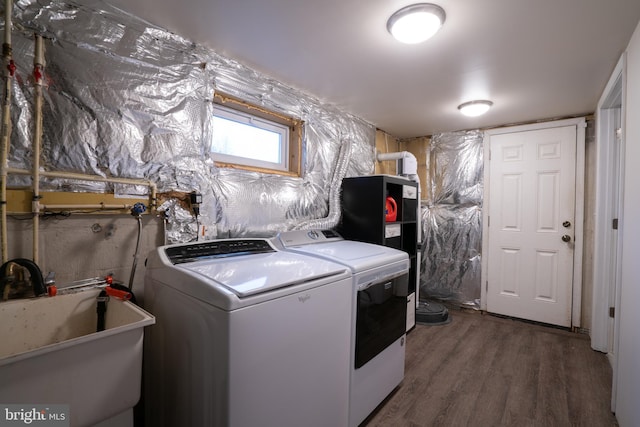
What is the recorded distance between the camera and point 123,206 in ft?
4.48

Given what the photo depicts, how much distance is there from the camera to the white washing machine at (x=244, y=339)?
99cm

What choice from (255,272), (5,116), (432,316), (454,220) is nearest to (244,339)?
(255,272)

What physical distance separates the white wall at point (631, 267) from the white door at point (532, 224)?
1438 millimetres

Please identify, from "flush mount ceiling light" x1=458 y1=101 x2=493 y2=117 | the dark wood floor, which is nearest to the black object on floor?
the dark wood floor

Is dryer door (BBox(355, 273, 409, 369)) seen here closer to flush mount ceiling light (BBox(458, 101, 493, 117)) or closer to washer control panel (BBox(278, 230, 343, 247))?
washer control panel (BBox(278, 230, 343, 247))

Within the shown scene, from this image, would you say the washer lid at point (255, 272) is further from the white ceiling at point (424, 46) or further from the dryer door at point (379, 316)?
the white ceiling at point (424, 46)

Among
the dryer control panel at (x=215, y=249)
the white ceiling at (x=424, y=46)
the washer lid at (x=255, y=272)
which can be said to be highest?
the white ceiling at (x=424, y=46)

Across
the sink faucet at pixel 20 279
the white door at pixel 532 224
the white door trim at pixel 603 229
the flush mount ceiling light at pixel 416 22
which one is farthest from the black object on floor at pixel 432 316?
the sink faucet at pixel 20 279

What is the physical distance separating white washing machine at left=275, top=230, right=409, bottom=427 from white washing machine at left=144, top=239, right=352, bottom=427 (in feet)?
0.28

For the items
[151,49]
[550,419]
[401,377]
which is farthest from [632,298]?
[151,49]

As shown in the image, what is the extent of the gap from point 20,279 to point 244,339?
3.03 feet

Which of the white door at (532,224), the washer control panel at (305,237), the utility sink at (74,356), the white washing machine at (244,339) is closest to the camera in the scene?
the utility sink at (74,356)

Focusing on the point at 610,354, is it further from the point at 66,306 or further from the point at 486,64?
the point at 66,306

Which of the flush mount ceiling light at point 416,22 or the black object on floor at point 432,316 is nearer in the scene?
the flush mount ceiling light at point 416,22
